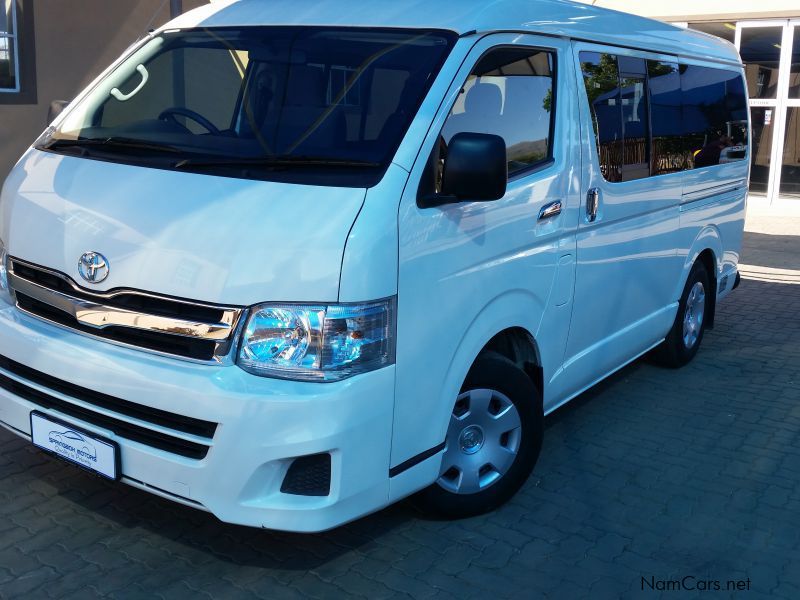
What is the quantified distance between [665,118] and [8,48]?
7.14m

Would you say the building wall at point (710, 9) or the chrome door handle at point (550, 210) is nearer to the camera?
the chrome door handle at point (550, 210)

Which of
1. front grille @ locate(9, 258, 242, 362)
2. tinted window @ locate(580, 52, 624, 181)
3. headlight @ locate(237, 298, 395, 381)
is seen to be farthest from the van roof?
front grille @ locate(9, 258, 242, 362)

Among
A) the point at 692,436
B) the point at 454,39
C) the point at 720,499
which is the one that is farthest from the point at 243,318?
the point at 692,436

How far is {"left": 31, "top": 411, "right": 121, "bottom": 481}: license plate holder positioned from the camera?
3.28 metres

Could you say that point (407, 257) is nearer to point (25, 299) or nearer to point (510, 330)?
point (510, 330)

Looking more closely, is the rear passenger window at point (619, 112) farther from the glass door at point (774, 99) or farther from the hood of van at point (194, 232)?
the glass door at point (774, 99)

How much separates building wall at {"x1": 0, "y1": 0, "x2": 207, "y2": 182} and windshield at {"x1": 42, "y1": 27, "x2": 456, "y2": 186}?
5843 mm

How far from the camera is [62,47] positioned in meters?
9.96

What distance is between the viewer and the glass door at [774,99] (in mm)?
14594

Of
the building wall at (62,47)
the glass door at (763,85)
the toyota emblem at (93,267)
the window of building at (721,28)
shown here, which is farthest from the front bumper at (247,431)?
the window of building at (721,28)

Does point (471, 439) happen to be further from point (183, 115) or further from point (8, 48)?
point (8, 48)

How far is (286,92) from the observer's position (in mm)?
3797

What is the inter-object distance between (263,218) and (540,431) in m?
1.73

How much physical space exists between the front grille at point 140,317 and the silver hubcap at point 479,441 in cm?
111
